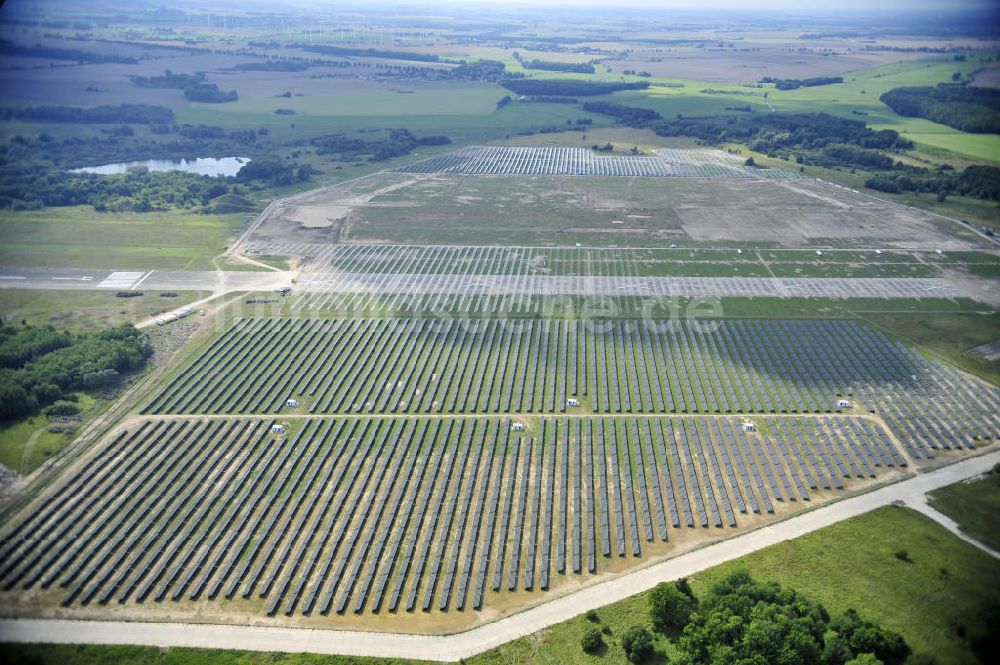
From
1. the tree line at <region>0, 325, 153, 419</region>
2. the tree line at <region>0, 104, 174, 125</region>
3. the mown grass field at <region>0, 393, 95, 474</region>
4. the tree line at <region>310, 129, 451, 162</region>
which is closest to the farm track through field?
the tree line at <region>0, 325, 153, 419</region>

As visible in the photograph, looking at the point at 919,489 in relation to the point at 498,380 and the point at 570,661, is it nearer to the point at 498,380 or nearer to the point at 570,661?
the point at 570,661

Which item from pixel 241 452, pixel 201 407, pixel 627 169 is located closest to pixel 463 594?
pixel 241 452

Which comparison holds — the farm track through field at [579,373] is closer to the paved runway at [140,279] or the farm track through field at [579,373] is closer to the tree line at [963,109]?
the paved runway at [140,279]

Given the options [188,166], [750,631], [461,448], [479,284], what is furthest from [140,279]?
[750,631]

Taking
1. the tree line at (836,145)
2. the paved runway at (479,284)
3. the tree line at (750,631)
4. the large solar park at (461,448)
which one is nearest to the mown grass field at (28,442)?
the large solar park at (461,448)

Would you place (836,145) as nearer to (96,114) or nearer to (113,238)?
(113,238)

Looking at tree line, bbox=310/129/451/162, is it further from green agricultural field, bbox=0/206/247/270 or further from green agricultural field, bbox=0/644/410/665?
green agricultural field, bbox=0/644/410/665
